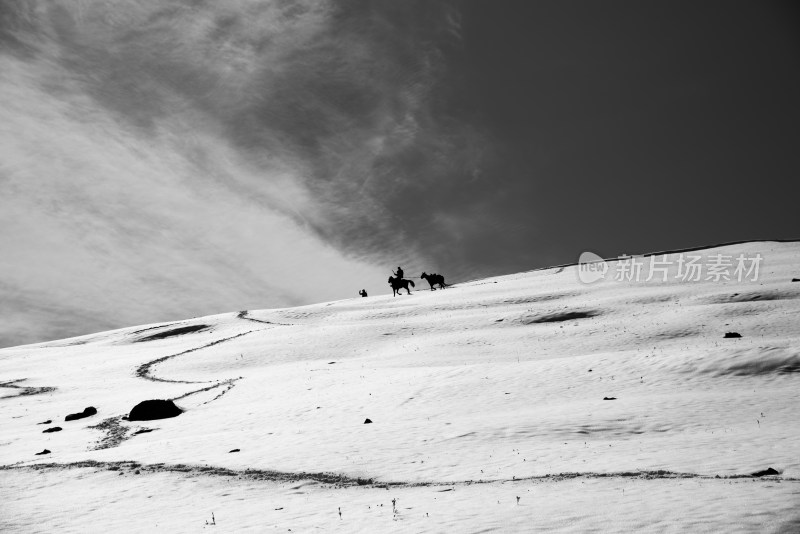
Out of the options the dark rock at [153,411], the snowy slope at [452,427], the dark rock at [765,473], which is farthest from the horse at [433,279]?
the dark rock at [765,473]

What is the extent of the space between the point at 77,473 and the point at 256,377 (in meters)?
19.0

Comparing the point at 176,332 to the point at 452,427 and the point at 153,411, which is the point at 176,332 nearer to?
the point at 153,411

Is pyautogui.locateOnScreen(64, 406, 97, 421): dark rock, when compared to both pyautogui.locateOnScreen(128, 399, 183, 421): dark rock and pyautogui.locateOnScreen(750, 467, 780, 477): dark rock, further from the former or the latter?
pyautogui.locateOnScreen(750, 467, 780, 477): dark rock

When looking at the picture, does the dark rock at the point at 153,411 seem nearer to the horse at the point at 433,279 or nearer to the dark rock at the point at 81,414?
the dark rock at the point at 81,414

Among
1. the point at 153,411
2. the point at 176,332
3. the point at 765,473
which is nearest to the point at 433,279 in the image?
the point at 176,332

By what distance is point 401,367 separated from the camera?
122 feet

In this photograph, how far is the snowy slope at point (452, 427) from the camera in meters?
13.5

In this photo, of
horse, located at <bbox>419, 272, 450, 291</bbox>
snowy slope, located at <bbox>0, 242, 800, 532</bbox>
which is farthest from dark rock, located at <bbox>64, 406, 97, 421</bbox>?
horse, located at <bbox>419, 272, 450, 291</bbox>

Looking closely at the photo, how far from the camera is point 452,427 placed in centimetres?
2242

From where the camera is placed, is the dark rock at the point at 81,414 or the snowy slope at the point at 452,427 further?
the dark rock at the point at 81,414

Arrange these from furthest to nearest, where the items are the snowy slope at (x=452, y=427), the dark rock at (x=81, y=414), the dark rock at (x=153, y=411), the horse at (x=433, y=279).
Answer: the horse at (x=433, y=279) → the dark rock at (x=81, y=414) → the dark rock at (x=153, y=411) → the snowy slope at (x=452, y=427)

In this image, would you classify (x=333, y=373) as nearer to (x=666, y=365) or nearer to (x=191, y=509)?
(x=666, y=365)

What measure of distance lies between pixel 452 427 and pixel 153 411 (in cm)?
1771

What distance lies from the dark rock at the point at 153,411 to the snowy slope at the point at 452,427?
3.16 feet
